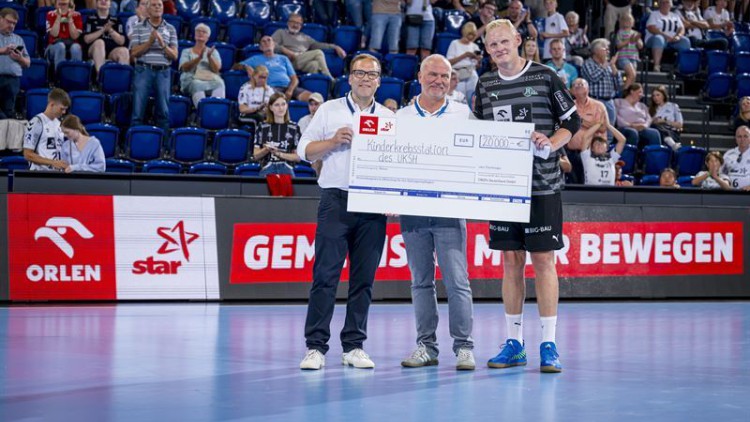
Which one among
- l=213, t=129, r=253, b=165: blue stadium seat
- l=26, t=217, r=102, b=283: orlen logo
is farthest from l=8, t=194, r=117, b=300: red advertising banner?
l=213, t=129, r=253, b=165: blue stadium seat

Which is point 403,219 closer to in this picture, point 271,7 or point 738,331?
→ point 738,331

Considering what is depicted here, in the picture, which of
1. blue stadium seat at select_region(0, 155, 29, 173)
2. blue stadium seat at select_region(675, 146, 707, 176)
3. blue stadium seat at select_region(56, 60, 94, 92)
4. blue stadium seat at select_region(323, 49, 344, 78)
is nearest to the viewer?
blue stadium seat at select_region(0, 155, 29, 173)

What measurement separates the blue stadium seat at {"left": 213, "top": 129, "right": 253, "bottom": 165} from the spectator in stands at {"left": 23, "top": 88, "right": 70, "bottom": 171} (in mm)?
2351

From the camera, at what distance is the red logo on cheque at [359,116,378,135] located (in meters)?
6.38

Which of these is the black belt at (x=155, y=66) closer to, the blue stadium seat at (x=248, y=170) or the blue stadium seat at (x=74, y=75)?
the blue stadium seat at (x=74, y=75)

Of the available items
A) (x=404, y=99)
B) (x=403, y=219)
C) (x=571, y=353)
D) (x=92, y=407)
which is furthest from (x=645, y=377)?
(x=404, y=99)

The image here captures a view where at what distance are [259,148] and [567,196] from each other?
3913mm

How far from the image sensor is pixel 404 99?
16.3m

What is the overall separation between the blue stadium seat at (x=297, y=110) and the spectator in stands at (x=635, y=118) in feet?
17.2

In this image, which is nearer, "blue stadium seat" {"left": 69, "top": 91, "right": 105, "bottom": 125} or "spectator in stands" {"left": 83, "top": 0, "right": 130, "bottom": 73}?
"blue stadium seat" {"left": 69, "top": 91, "right": 105, "bottom": 125}

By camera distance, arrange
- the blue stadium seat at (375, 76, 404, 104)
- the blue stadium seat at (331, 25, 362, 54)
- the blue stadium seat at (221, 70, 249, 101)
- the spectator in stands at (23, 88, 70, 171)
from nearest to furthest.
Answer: the spectator in stands at (23, 88, 70, 171) → the blue stadium seat at (221, 70, 249, 101) → the blue stadium seat at (375, 76, 404, 104) → the blue stadium seat at (331, 25, 362, 54)

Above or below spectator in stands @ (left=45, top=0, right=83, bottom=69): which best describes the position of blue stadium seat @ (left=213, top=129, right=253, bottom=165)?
below

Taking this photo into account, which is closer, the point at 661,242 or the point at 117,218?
the point at 117,218

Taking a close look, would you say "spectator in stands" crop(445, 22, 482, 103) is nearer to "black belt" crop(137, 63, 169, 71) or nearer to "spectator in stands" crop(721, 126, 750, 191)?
"spectator in stands" crop(721, 126, 750, 191)
